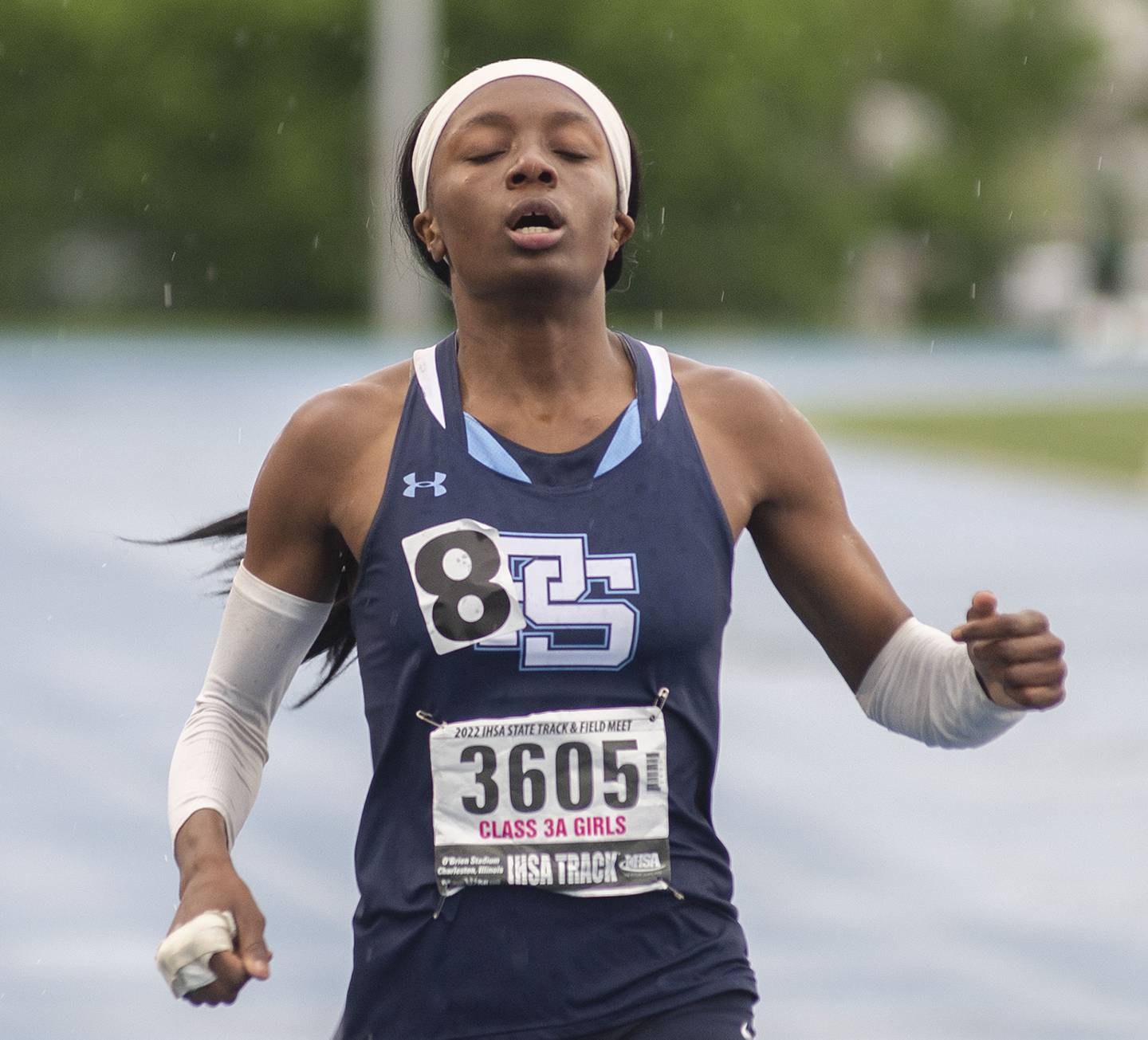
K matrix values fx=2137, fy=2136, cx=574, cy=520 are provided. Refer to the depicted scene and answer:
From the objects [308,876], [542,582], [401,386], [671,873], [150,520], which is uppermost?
[150,520]

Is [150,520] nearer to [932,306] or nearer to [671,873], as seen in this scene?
[671,873]

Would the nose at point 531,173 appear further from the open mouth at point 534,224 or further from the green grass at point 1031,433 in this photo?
the green grass at point 1031,433

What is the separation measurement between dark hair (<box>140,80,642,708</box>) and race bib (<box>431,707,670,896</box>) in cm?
39

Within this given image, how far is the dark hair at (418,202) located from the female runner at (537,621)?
0.13 metres

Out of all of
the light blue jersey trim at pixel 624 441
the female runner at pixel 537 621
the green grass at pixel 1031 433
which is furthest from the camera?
the green grass at pixel 1031 433

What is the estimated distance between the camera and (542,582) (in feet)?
8.74

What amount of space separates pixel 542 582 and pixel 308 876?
3.60 m

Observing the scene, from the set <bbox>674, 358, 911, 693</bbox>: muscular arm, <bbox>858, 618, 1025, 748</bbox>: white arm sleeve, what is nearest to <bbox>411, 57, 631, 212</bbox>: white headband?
<bbox>674, 358, 911, 693</bbox>: muscular arm

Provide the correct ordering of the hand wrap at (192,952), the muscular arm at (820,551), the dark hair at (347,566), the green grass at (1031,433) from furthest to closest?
the green grass at (1031,433) < the dark hair at (347,566) < the muscular arm at (820,551) < the hand wrap at (192,952)

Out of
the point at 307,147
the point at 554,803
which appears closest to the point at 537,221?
the point at 554,803

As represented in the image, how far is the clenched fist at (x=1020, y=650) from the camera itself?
8.64ft

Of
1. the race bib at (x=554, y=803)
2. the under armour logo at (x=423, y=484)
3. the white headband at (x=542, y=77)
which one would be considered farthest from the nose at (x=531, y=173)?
the race bib at (x=554, y=803)

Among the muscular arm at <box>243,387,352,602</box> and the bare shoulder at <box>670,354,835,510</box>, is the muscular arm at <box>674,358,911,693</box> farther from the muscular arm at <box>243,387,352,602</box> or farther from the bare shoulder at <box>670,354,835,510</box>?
the muscular arm at <box>243,387,352,602</box>

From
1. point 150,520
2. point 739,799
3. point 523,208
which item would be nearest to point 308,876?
point 739,799
